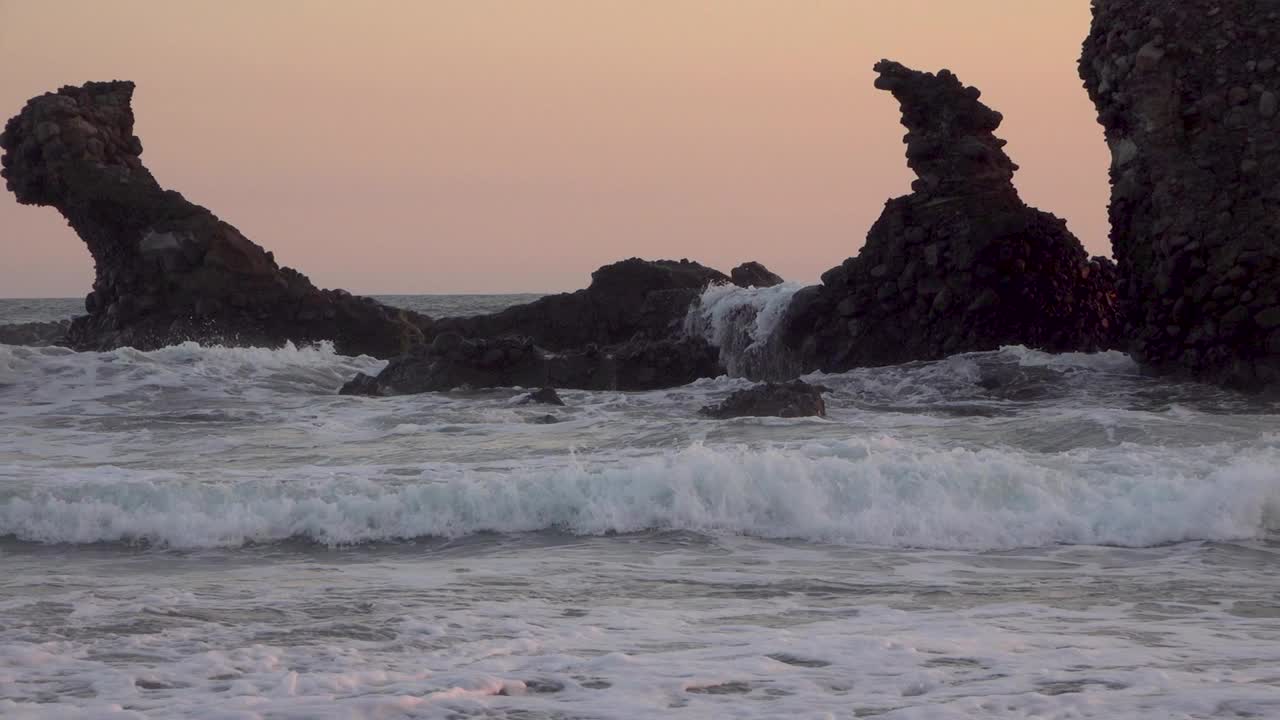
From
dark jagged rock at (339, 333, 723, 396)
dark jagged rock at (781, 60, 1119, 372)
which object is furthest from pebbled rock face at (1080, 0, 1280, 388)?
dark jagged rock at (339, 333, 723, 396)

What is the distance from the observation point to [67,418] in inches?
589

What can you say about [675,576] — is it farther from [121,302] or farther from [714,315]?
[121,302]

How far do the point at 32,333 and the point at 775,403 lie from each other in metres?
20.3

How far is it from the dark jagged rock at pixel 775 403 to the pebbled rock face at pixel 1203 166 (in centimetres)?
407

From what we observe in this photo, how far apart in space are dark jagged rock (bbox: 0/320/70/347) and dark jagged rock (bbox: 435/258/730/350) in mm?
9101

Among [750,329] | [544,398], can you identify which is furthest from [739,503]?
[750,329]

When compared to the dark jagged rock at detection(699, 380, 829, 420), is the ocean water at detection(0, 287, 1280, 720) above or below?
below

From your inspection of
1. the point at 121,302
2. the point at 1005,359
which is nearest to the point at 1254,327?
the point at 1005,359

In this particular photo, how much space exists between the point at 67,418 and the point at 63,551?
6.96 meters

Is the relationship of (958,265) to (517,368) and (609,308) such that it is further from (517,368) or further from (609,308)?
(609,308)

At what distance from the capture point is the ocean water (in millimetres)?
5125

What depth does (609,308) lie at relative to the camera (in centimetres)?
2230

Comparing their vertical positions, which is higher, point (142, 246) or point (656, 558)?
point (142, 246)

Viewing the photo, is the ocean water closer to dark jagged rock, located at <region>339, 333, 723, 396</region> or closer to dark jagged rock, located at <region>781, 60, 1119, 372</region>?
dark jagged rock, located at <region>781, 60, 1119, 372</region>
